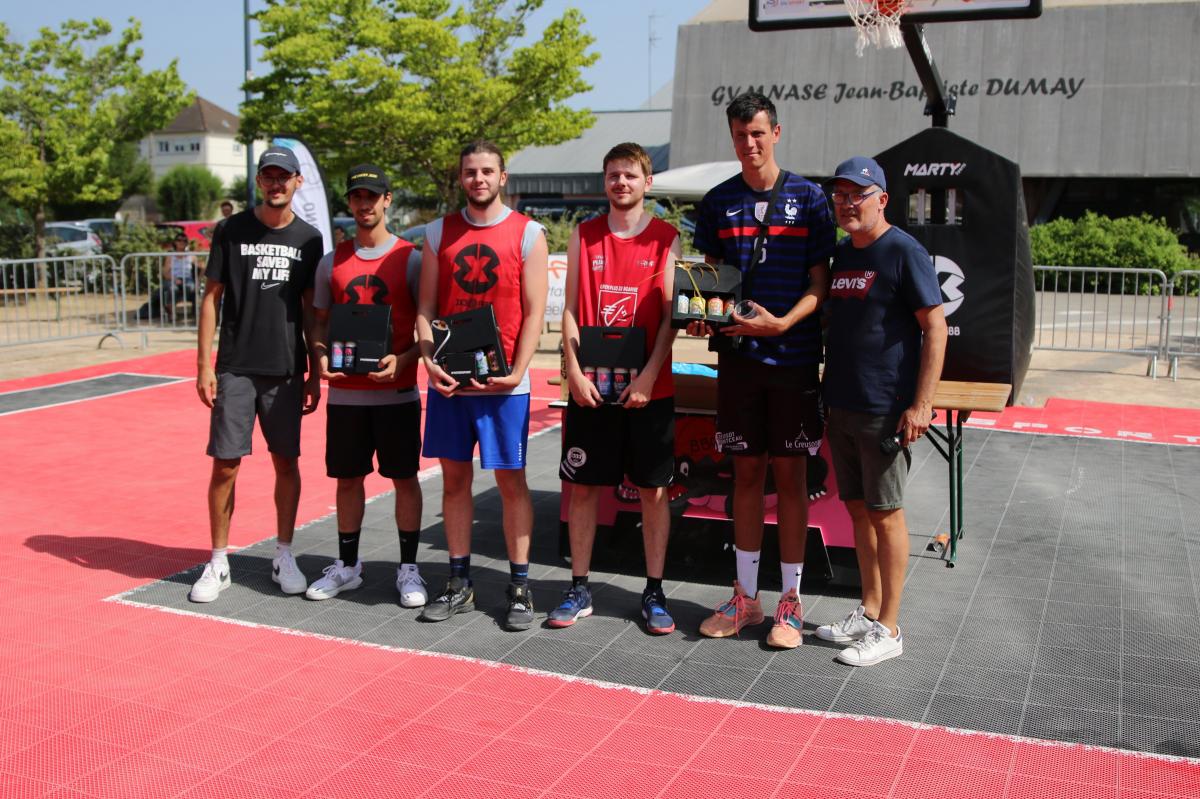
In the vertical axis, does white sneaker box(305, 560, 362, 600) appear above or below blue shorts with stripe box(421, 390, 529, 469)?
below

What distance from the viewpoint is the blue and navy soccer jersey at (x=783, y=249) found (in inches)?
201

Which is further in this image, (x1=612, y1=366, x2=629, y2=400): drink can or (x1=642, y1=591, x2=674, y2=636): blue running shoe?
(x1=642, y1=591, x2=674, y2=636): blue running shoe

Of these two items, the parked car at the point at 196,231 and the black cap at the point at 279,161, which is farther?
the parked car at the point at 196,231

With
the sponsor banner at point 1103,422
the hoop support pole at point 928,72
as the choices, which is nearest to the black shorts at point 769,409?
the hoop support pole at point 928,72

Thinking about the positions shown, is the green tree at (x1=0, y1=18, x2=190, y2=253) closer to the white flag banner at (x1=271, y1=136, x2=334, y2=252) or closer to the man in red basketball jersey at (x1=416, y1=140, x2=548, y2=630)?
the white flag banner at (x1=271, y1=136, x2=334, y2=252)

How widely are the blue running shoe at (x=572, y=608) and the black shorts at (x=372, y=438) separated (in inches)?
40.0

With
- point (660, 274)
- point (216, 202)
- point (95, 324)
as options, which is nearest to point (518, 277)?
point (660, 274)

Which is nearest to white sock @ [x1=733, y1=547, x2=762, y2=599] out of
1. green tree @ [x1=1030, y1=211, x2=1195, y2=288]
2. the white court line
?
the white court line

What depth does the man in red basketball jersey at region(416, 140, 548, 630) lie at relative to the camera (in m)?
5.35

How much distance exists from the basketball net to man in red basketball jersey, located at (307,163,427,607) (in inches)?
119

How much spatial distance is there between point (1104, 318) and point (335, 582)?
16.0 m

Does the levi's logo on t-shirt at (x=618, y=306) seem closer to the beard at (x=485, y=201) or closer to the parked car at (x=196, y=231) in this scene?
the beard at (x=485, y=201)

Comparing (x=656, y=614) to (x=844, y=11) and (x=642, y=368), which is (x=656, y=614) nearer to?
(x=642, y=368)

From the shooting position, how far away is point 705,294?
4.94 metres
